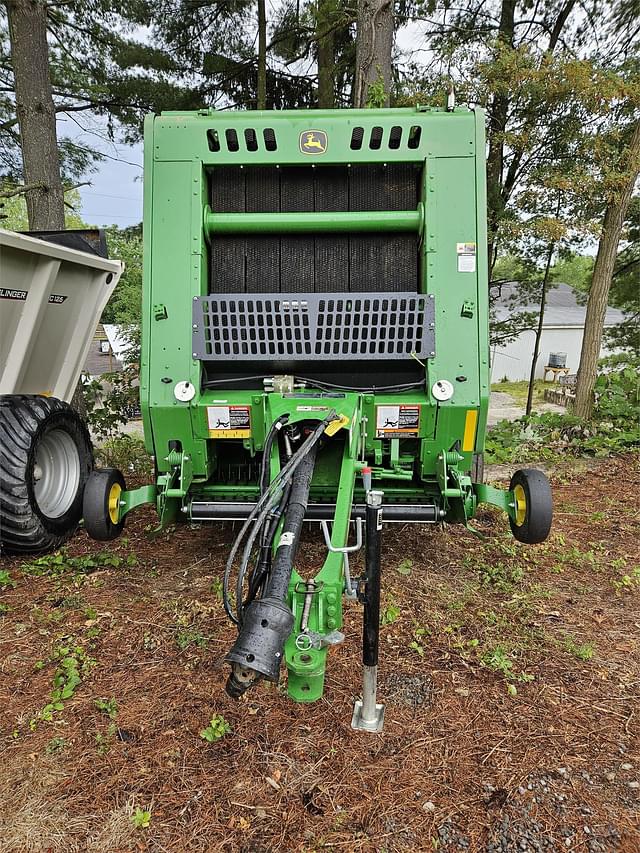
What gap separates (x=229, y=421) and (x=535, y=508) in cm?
176

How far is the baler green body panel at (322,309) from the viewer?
337 centimetres

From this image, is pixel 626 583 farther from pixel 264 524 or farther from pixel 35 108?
pixel 35 108

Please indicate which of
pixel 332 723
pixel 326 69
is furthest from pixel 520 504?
pixel 326 69

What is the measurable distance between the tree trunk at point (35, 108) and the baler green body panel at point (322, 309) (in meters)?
3.10

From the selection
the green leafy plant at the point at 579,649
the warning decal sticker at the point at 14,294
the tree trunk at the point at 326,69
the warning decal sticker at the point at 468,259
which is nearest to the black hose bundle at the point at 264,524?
the warning decal sticker at the point at 468,259

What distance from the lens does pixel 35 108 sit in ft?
19.4

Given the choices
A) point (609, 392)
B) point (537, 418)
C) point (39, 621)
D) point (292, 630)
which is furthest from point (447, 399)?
point (609, 392)

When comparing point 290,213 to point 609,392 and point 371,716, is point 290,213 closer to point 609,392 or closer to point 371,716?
point 371,716

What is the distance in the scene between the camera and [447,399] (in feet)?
10.9

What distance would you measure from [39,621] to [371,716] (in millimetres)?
1950

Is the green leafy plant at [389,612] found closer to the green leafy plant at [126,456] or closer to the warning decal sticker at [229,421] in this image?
the warning decal sticker at [229,421]

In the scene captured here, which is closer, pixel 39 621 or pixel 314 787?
pixel 314 787

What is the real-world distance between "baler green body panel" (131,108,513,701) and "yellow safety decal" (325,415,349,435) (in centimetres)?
25

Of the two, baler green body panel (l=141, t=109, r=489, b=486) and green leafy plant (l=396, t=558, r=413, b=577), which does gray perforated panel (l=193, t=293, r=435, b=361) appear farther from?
green leafy plant (l=396, t=558, r=413, b=577)
